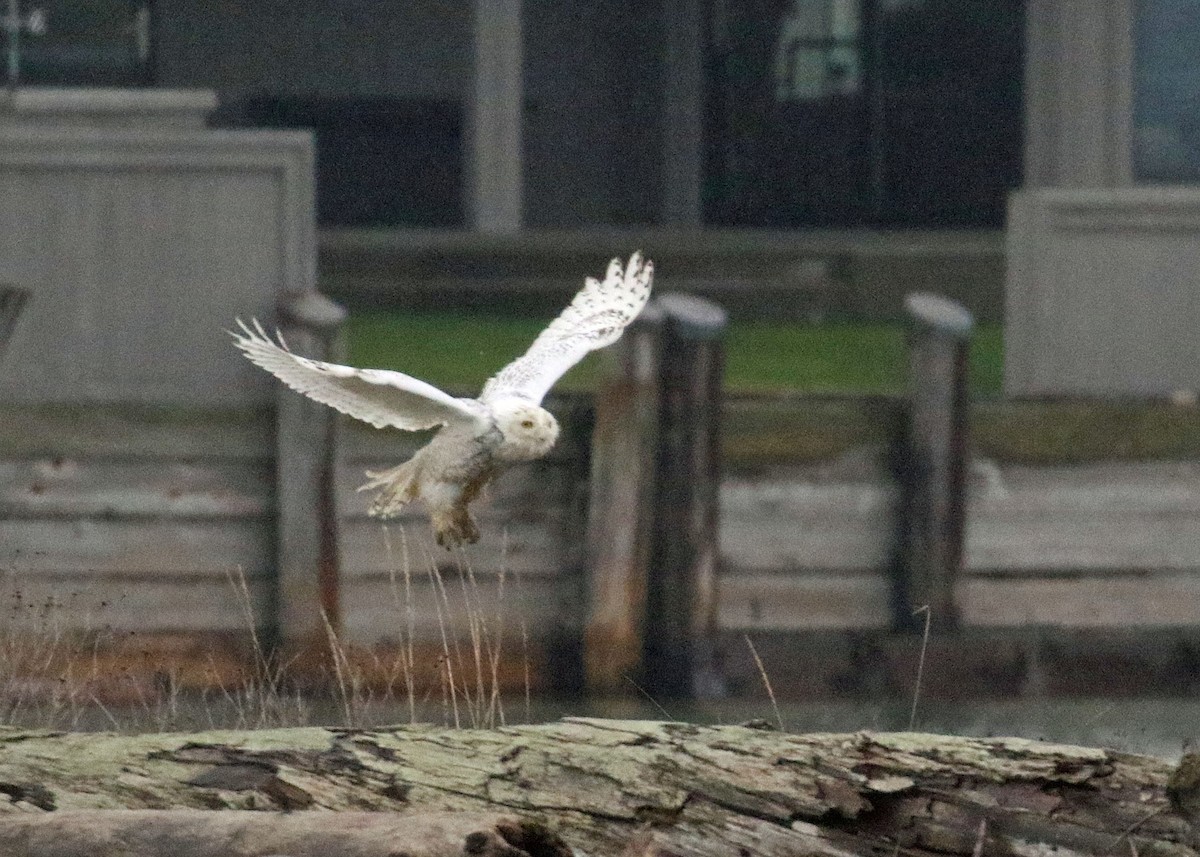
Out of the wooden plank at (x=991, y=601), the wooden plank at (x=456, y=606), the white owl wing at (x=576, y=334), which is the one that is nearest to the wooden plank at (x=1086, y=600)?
the wooden plank at (x=991, y=601)

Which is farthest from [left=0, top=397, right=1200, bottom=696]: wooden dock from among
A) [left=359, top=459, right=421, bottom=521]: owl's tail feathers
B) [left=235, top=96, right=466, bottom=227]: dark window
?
[left=235, top=96, right=466, bottom=227]: dark window

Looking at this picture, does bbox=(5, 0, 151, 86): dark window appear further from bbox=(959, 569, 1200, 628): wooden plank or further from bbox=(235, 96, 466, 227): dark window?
bbox=(959, 569, 1200, 628): wooden plank

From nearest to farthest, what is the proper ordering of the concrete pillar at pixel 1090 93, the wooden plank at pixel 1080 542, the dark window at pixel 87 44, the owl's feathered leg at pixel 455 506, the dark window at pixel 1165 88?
the owl's feathered leg at pixel 455 506
the wooden plank at pixel 1080 542
the dark window at pixel 1165 88
the concrete pillar at pixel 1090 93
the dark window at pixel 87 44

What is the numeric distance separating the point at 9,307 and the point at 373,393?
4347 mm

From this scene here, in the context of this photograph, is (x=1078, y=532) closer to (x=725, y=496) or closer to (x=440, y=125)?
(x=725, y=496)

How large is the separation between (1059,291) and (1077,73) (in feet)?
7.51

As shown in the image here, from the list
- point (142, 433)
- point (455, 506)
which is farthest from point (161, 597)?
point (455, 506)

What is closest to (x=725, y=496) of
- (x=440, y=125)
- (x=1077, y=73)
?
(x=1077, y=73)

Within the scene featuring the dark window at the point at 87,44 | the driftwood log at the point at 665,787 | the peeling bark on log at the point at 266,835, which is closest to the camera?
the peeling bark on log at the point at 266,835

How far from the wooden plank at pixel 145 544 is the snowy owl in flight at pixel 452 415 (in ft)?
11.2

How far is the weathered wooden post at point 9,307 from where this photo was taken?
1227cm

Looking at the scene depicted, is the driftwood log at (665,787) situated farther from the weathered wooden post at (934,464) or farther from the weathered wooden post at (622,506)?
the weathered wooden post at (934,464)

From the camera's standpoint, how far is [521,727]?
22.7ft

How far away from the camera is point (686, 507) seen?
12398 mm
